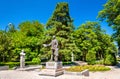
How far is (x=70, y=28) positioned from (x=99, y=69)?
40.1 ft

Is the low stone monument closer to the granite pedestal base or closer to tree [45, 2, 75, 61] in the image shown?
the granite pedestal base

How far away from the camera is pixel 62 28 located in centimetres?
3412

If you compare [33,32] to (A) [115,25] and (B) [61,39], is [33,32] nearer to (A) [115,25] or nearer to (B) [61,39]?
(B) [61,39]

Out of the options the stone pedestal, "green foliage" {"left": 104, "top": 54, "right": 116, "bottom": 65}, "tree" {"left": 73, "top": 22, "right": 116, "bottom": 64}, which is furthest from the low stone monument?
"tree" {"left": 73, "top": 22, "right": 116, "bottom": 64}

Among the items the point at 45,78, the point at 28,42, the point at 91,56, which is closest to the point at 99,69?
the point at 45,78

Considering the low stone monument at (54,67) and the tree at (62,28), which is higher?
the tree at (62,28)

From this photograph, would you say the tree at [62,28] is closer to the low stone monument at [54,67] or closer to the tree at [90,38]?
the tree at [90,38]

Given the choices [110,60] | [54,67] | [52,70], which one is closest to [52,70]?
[52,70]

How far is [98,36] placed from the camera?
45719 mm

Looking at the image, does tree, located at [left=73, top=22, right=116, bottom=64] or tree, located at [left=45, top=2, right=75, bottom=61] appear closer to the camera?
tree, located at [left=45, top=2, right=75, bottom=61]

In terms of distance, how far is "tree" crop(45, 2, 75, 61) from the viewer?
1291 inches

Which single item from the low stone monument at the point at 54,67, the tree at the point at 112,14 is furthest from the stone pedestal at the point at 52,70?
the tree at the point at 112,14

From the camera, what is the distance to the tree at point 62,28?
32781 mm

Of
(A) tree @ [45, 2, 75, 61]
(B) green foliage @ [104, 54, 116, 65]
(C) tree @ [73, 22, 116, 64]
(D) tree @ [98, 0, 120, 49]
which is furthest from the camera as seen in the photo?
(C) tree @ [73, 22, 116, 64]
